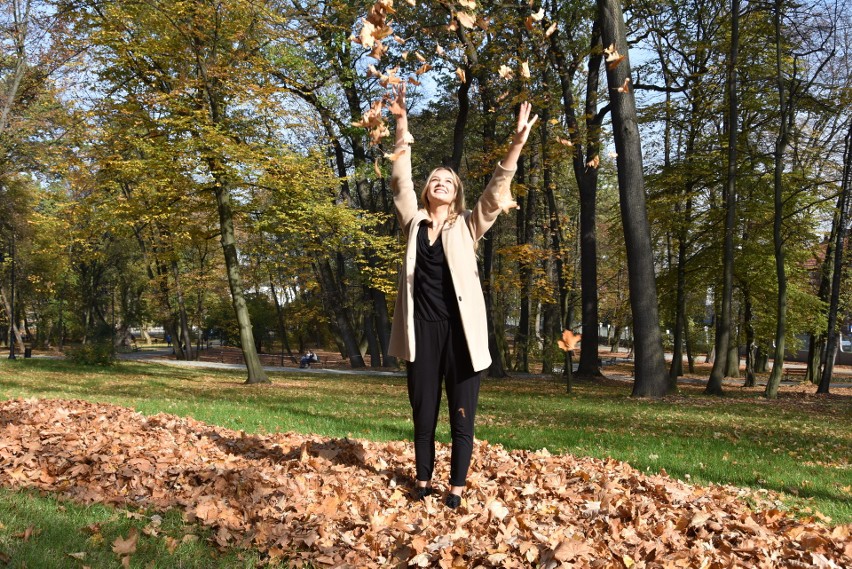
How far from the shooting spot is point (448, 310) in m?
3.97

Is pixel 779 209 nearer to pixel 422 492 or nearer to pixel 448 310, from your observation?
pixel 448 310

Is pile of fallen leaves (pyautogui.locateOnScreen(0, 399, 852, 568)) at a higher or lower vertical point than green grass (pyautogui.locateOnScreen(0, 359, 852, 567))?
higher

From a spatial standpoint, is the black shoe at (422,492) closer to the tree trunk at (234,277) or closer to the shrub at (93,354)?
the tree trunk at (234,277)

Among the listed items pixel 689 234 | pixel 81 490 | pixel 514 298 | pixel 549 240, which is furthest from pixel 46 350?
pixel 81 490

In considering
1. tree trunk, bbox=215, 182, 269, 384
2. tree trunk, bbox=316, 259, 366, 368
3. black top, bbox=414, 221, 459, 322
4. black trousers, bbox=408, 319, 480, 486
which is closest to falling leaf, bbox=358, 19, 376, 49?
black top, bbox=414, 221, 459, 322

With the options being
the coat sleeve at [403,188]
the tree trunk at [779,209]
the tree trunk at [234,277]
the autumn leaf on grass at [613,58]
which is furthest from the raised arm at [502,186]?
the tree trunk at [779,209]

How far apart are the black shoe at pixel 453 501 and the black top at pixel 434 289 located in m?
1.13

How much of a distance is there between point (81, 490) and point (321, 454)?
1696mm

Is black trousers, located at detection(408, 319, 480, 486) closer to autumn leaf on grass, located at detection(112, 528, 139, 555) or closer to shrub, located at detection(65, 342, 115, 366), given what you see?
autumn leaf on grass, located at detection(112, 528, 139, 555)

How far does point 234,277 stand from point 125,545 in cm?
1388

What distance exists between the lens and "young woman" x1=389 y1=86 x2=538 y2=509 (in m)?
3.88

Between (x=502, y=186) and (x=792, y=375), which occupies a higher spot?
(x=502, y=186)

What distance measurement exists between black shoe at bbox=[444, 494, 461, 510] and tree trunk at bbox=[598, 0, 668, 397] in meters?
9.91

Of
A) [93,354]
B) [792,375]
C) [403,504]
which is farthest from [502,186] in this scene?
[792,375]
